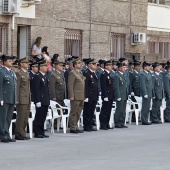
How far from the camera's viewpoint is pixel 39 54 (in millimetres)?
25625

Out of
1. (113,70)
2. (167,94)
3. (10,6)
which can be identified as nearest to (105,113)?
(113,70)

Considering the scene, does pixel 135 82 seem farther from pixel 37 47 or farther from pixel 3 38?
pixel 3 38

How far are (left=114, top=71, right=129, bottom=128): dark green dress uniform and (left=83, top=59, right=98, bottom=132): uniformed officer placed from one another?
113cm

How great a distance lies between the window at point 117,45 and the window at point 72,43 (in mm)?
2428

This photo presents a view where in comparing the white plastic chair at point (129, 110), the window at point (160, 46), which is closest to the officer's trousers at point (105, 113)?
the white plastic chair at point (129, 110)

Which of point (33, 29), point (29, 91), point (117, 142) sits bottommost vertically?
point (117, 142)

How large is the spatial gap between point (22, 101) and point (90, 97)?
10.8 ft

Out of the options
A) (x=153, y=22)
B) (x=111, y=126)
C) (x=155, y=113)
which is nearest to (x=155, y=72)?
(x=155, y=113)

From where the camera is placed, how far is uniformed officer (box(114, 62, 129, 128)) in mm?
22484

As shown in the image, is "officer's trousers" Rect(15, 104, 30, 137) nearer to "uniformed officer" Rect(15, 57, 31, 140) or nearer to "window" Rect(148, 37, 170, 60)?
"uniformed officer" Rect(15, 57, 31, 140)

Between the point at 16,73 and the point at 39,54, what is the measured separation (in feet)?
23.2

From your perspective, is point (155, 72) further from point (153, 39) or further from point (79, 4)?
point (153, 39)

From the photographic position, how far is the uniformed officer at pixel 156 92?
24.8 m

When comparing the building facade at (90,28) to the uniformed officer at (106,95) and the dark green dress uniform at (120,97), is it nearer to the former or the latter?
the dark green dress uniform at (120,97)
